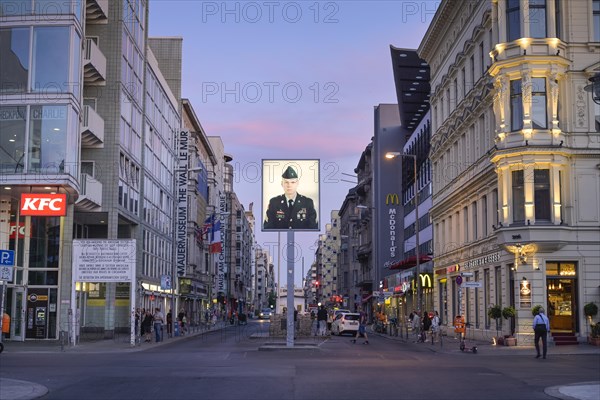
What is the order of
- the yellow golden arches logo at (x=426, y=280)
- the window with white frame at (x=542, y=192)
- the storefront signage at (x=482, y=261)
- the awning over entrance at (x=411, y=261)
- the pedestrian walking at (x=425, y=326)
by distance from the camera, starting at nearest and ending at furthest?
the window with white frame at (x=542, y=192) < the storefront signage at (x=482, y=261) < the pedestrian walking at (x=425, y=326) < the yellow golden arches logo at (x=426, y=280) < the awning over entrance at (x=411, y=261)

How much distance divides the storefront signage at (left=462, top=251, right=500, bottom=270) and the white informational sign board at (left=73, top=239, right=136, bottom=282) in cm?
1788

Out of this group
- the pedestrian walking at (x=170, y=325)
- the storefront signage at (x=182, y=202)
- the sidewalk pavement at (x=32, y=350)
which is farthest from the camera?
the storefront signage at (x=182, y=202)

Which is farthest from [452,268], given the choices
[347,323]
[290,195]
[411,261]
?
[290,195]

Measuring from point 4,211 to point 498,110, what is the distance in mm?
24307

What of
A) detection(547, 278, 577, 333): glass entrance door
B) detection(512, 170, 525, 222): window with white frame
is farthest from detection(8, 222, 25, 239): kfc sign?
detection(547, 278, 577, 333): glass entrance door

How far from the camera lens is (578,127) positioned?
118 ft

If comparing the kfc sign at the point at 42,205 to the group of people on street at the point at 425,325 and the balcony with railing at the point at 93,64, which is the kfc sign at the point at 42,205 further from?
the group of people on street at the point at 425,325

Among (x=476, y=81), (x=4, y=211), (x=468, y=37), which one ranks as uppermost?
(x=468, y=37)

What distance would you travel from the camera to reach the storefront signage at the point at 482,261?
40228 mm

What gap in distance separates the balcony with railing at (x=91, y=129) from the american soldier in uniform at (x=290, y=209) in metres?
12.8

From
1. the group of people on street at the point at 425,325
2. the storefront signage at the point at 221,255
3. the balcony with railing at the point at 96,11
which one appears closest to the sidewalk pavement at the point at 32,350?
the group of people on street at the point at 425,325

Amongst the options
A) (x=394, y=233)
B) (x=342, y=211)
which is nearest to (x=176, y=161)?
(x=394, y=233)

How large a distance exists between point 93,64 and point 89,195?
22.3 feet

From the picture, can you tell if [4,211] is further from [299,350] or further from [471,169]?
[471,169]
